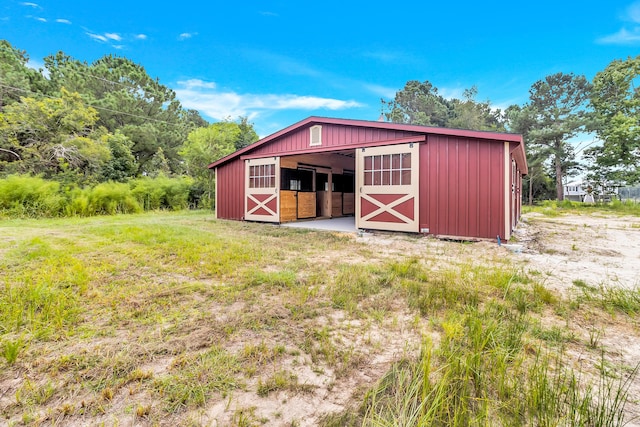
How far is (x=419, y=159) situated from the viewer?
19.9ft

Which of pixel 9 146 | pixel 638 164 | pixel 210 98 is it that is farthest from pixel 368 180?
pixel 638 164

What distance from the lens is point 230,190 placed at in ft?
31.6

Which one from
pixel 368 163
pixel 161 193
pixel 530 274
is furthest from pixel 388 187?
pixel 161 193

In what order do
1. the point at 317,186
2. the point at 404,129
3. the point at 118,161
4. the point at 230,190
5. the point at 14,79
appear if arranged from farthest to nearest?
1. the point at 118,161
2. the point at 14,79
3. the point at 317,186
4. the point at 230,190
5. the point at 404,129

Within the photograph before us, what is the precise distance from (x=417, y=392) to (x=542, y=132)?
895 inches

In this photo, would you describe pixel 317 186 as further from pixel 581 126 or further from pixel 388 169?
pixel 581 126

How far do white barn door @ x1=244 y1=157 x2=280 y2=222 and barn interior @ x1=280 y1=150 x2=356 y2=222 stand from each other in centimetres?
21

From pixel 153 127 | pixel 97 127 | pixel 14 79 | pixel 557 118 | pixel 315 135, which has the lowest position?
pixel 315 135

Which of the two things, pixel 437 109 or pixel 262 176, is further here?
pixel 437 109

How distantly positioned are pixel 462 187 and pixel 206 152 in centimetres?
1128

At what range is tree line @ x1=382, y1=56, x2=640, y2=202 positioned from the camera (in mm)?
16406

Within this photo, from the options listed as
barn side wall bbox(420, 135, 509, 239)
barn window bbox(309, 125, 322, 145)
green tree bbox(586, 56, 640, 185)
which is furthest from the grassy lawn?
green tree bbox(586, 56, 640, 185)

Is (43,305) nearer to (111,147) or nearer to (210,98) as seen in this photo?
(111,147)

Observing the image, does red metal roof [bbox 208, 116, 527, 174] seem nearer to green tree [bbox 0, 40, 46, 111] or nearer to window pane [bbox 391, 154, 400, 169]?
window pane [bbox 391, 154, 400, 169]
